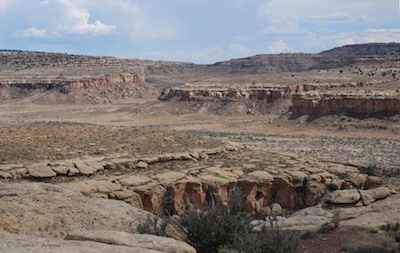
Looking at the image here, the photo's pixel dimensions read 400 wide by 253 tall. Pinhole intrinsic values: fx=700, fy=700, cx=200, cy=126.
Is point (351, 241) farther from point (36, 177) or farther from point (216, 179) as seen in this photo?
point (36, 177)

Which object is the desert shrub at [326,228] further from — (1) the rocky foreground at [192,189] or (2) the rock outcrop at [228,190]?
(2) the rock outcrop at [228,190]

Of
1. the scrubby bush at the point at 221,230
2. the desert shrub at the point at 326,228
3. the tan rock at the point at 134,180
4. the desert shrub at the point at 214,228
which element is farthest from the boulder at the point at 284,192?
the desert shrub at the point at 214,228

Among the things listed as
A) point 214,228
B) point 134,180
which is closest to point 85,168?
point 134,180

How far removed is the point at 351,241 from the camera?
481 inches

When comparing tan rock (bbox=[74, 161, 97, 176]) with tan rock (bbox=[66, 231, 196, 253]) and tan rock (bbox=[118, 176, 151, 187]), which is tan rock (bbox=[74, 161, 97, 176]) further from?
tan rock (bbox=[66, 231, 196, 253])

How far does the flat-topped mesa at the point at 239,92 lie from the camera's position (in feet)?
209

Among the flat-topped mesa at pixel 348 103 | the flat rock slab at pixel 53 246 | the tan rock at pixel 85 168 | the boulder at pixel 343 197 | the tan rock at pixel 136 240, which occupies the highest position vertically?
the flat rock slab at pixel 53 246

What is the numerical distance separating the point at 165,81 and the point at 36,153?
9537 cm

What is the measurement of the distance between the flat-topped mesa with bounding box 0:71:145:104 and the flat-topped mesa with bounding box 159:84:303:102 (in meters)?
17.2

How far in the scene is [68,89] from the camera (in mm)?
82500

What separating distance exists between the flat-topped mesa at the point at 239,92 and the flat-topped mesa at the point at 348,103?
8749mm

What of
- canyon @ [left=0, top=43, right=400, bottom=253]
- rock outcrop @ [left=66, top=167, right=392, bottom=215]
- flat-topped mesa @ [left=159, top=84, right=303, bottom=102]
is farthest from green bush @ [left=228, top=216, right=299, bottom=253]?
flat-topped mesa @ [left=159, top=84, right=303, bottom=102]

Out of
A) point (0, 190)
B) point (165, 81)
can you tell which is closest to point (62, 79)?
point (165, 81)

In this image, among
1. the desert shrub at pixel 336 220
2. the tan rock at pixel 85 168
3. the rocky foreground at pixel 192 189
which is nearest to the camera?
the rocky foreground at pixel 192 189
